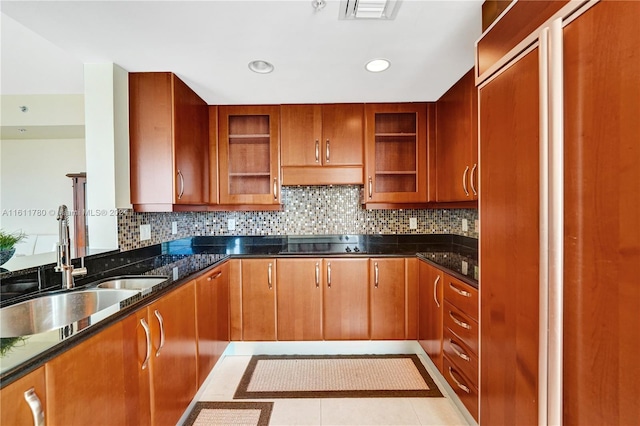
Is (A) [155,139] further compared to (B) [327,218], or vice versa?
(B) [327,218]

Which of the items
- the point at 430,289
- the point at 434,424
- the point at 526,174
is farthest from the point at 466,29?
the point at 434,424

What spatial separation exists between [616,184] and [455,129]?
1685mm

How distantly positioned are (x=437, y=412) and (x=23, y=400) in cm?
198

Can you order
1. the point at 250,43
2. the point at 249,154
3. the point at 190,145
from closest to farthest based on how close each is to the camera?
the point at 250,43
the point at 190,145
the point at 249,154

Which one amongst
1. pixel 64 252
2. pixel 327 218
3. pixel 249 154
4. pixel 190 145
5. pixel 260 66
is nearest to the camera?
pixel 64 252

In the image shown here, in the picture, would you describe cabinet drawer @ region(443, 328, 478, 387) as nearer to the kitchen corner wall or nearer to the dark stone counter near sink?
the dark stone counter near sink

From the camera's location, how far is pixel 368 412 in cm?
179

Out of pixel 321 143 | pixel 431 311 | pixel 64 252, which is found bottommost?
pixel 431 311

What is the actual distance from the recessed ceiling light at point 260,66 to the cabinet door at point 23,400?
1.77 metres

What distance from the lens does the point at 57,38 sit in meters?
1.54

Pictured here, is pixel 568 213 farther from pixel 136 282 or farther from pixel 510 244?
pixel 136 282

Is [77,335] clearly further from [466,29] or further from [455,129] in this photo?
[455,129]

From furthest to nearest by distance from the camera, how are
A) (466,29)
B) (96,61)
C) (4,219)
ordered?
(4,219) < (96,61) < (466,29)

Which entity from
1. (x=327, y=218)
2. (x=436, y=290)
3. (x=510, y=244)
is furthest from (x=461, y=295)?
(x=327, y=218)
